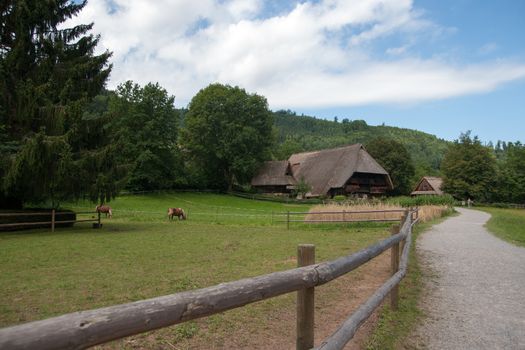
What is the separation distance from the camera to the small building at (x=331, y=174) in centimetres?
5203

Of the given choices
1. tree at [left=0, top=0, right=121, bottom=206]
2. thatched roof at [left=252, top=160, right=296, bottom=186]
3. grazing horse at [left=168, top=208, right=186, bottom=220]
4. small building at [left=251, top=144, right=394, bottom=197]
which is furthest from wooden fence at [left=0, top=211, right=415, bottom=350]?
thatched roof at [left=252, top=160, right=296, bottom=186]

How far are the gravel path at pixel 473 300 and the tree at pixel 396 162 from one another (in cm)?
5441

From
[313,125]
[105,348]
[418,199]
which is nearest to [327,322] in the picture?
[105,348]

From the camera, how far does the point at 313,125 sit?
17500 cm

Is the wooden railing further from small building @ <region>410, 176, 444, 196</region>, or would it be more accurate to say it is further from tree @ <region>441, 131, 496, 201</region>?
small building @ <region>410, 176, 444, 196</region>

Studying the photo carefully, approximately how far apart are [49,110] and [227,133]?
38150mm

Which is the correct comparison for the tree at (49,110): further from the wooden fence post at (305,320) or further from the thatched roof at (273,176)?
the thatched roof at (273,176)

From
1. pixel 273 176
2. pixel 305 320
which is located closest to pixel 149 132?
pixel 273 176

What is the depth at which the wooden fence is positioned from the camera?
140 centimetres

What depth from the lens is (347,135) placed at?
14638 cm

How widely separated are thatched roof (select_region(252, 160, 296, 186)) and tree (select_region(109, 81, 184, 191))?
13.6 metres

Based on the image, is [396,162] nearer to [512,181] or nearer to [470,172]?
[470,172]

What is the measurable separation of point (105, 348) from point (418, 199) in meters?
33.8

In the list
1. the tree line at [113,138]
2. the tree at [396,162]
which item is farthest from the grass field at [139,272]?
the tree at [396,162]
